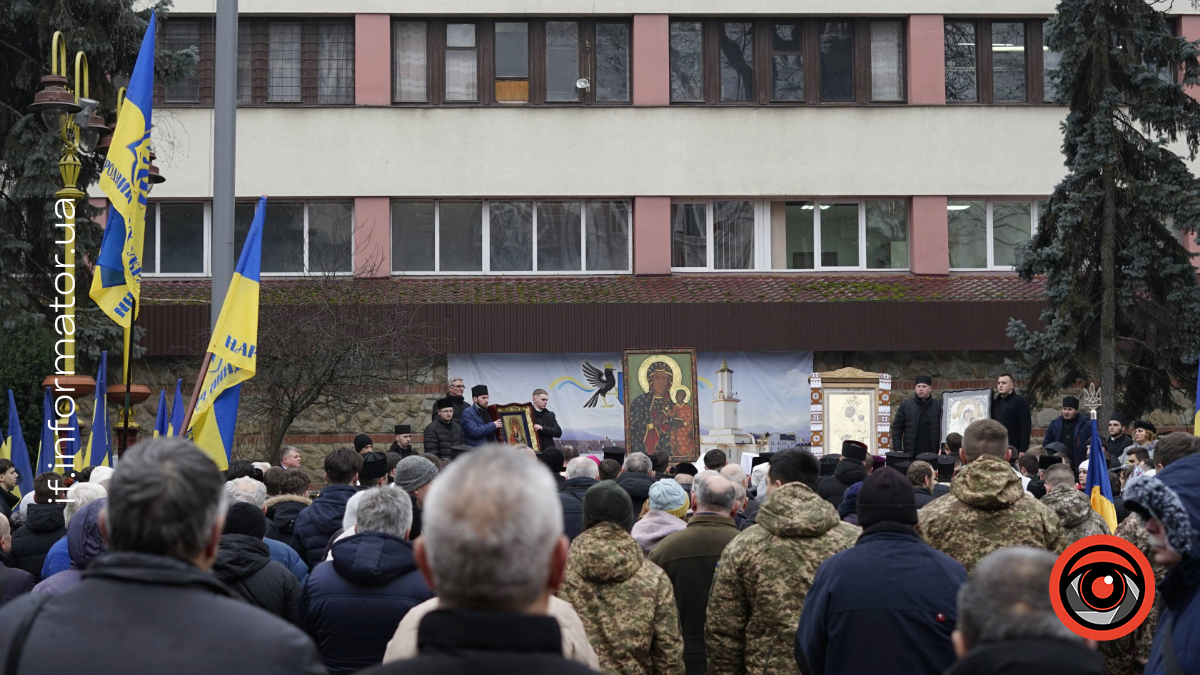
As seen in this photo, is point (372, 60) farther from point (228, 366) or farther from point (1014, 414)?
point (228, 366)

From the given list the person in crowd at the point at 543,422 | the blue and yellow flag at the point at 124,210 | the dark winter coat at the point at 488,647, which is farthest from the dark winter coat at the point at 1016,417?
the dark winter coat at the point at 488,647

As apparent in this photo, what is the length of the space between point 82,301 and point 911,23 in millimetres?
16405

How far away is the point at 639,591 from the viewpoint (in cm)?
606

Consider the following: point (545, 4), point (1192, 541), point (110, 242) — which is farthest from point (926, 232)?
point (1192, 541)

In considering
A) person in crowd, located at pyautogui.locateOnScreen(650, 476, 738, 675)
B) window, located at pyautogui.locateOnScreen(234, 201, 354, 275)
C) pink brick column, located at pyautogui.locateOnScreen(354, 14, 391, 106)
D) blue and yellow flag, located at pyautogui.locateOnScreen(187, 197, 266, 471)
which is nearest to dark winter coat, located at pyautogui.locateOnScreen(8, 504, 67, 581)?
blue and yellow flag, located at pyautogui.locateOnScreen(187, 197, 266, 471)

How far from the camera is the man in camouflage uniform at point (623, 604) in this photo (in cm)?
603

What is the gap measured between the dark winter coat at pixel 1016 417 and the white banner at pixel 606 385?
8046mm

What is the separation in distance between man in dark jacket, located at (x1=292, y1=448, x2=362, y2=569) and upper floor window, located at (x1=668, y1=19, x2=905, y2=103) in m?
20.0

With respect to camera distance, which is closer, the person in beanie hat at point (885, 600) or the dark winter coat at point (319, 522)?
the person in beanie hat at point (885, 600)

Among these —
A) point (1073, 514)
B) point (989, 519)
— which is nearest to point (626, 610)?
point (989, 519)

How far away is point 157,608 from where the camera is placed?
9.30 feet

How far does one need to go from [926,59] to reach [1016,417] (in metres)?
11.7

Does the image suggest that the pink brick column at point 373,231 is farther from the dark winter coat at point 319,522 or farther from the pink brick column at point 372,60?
the dark winter coat at point 319,522

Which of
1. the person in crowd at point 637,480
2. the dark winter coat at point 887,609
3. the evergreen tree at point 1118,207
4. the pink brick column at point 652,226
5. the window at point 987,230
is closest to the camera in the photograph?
the dark winter coat at point 887,609
